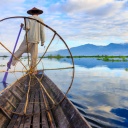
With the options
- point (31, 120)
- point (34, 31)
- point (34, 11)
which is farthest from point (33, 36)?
point (31, 120)

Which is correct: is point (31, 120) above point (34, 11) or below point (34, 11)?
below

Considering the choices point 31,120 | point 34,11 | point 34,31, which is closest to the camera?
point 31,120

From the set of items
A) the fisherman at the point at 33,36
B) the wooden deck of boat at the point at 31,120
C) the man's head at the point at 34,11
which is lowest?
the wooden deck of boat at the point at 31,120

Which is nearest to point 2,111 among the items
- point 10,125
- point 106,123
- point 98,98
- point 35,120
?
point 10,125

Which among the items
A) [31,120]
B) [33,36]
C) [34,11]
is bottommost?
[31,120]

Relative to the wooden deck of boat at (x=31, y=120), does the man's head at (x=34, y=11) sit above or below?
above

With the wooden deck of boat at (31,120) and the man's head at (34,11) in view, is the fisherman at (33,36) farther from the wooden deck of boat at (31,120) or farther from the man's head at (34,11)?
the wooden deck of boat at (31,120)

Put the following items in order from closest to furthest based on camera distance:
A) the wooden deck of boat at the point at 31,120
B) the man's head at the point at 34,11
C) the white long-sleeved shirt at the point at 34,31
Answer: the wooden deck of boat at the point at 31,120
the white long-sleeved shirt at the point at 34,31
the man's head at the point at 34,11

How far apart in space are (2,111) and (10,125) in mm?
369

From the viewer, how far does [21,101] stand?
5562 millimetres

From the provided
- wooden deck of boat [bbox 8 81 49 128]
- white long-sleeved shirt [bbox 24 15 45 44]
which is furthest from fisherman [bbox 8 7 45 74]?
wooden deck of boat [bbox 8 81 49 128]

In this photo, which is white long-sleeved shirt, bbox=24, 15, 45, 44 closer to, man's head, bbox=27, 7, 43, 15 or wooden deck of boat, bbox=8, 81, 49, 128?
man's head, bbox=27, 7, 43, 15

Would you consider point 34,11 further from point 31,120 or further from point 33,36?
point 31,120

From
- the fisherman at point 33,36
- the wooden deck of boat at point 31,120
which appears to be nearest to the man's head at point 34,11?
the fisherman at point 33,36
